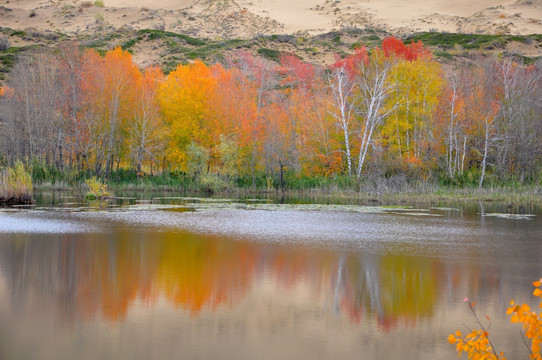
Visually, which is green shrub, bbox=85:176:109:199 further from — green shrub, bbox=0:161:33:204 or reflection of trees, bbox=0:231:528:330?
reflection of trees, bbox=0:231:528:330

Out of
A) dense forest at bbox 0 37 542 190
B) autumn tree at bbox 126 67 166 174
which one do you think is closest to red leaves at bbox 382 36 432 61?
dense forest at bbox 0 37 542 190

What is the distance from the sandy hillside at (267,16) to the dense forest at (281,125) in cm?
5998

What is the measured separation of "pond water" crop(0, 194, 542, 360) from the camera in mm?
8867

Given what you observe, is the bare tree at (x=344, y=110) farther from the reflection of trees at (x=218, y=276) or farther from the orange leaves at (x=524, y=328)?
the orange leaves at (x=524, y=328)

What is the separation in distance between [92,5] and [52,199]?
3945 inches

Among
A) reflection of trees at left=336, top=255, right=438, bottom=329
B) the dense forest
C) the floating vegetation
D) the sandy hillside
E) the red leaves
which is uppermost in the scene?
the sandy hillside

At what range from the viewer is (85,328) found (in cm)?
928

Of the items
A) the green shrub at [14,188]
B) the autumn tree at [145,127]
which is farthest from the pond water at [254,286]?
the autumn tree at [145,127]

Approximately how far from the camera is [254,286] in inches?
485

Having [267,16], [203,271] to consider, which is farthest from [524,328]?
[267,16]

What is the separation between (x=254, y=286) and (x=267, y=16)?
376 feet

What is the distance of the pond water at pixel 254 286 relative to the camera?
8867mm

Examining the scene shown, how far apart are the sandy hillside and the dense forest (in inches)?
2362

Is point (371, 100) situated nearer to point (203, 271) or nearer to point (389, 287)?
point (203, 271)
